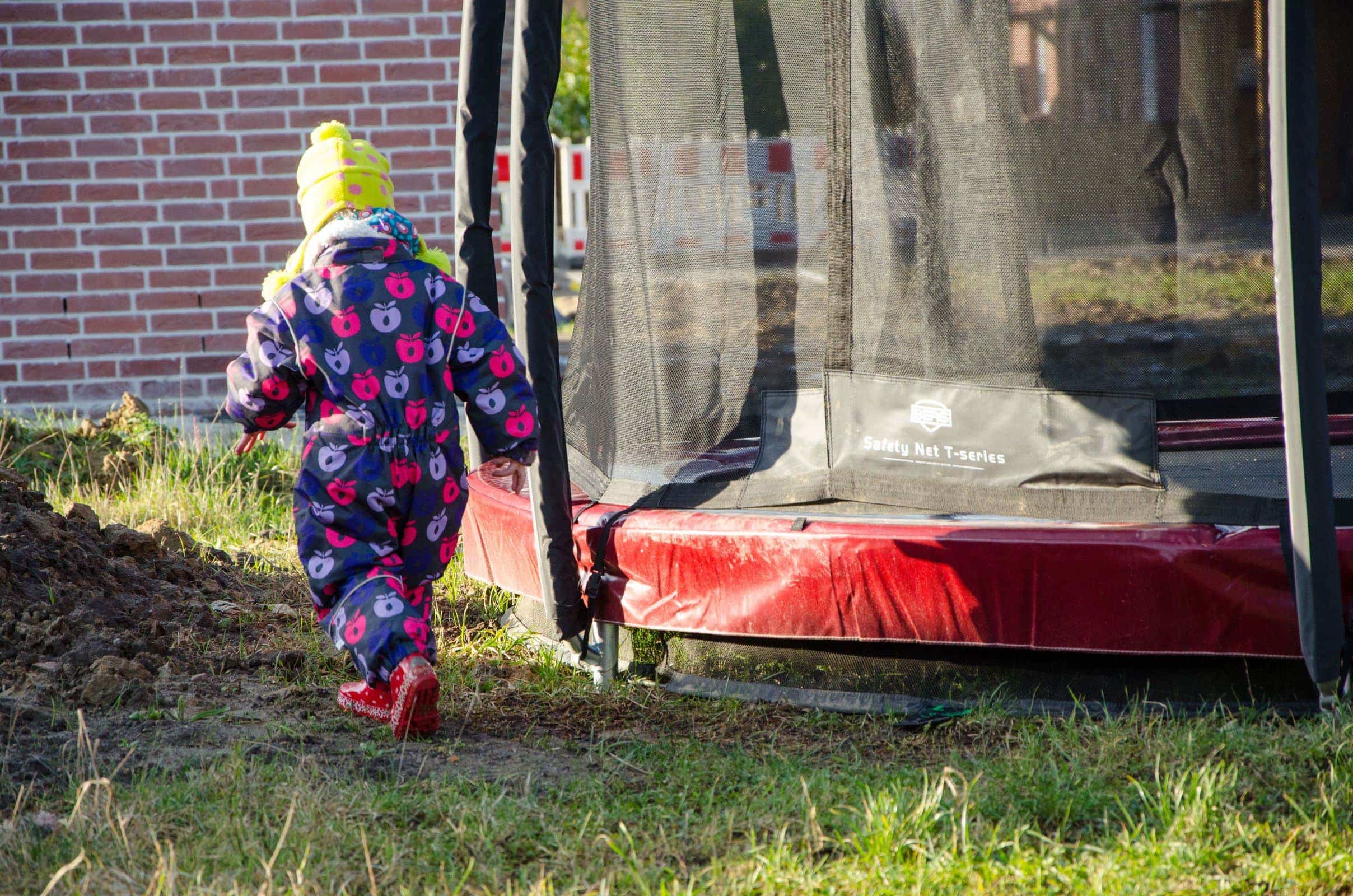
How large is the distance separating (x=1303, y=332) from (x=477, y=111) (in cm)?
207

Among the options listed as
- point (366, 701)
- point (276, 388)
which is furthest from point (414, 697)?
point (276, 388)

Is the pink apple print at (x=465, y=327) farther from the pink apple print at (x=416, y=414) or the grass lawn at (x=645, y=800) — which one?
the grass lawn at (x=645, y=800)

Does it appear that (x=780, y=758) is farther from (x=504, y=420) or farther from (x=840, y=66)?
(x=840, y=66)

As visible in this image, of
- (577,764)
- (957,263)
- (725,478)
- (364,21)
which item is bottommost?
(577,764)

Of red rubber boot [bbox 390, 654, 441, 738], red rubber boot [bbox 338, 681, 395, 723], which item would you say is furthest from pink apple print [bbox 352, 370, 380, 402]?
red rubber boot [bbox 338, 681, 395, 723]

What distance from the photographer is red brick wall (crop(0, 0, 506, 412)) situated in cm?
595

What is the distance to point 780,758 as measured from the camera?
2902 mm

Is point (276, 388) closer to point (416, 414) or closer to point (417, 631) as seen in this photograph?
point (416, 414)

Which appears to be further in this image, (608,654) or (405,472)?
(608,654)

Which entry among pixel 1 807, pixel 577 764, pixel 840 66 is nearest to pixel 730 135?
pixel 840 66

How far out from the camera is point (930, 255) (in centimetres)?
329

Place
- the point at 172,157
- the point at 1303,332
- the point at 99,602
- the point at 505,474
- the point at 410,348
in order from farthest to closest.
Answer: the point at 172,157 → the point at 505,474 → the point at 99,602 → the point at 410,348 → the point at 1303,332

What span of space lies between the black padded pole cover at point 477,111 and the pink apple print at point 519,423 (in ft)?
1.83

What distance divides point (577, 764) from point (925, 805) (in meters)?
0.86
